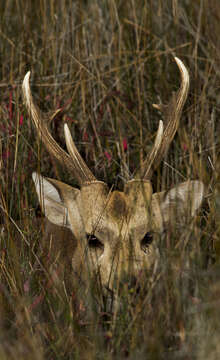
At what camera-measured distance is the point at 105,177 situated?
4.21 meters

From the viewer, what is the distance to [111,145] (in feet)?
14.9

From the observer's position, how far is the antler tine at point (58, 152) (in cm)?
346

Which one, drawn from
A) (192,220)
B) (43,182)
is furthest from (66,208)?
(192,220)

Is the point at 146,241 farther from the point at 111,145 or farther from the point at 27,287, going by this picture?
the point at 111,145

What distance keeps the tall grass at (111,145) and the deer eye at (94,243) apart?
25 centimetres

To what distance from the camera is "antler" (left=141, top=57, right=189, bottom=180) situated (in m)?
3.45

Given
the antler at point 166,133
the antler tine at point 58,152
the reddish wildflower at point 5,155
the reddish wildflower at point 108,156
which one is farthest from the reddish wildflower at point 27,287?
the reddish wildflower at point 108,156

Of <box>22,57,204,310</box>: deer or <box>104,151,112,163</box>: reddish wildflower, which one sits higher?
<box>104,151,112,163</box>: reddish wildflower

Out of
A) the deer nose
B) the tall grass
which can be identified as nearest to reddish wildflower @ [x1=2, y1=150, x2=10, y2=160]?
the tall grass

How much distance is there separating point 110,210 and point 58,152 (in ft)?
1.72

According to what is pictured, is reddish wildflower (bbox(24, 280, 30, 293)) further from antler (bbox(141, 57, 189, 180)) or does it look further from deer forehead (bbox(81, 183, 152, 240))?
antler (bbox(141, 57, 189, 180))

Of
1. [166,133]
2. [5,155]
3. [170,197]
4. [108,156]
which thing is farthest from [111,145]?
[170,197]

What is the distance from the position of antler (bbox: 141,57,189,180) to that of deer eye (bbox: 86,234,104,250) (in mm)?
415

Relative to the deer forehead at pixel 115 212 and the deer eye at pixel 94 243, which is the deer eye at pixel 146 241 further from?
the deer eye at pixel 94 243
